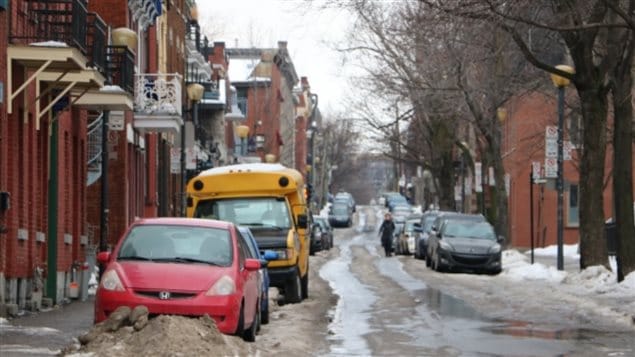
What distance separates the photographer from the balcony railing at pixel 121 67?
99.0ft

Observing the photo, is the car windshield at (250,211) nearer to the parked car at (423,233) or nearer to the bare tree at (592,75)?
the bare tree at (592,75)

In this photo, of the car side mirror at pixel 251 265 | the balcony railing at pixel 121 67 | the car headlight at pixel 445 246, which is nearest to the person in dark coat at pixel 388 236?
the car headlight at pixel 445 246

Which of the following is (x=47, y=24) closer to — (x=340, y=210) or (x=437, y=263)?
(x=437, y=263)

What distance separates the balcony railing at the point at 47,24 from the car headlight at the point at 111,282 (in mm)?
7175

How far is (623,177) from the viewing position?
1169 inches

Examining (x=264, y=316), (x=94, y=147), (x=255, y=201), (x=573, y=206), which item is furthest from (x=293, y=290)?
(x=573, y=206)

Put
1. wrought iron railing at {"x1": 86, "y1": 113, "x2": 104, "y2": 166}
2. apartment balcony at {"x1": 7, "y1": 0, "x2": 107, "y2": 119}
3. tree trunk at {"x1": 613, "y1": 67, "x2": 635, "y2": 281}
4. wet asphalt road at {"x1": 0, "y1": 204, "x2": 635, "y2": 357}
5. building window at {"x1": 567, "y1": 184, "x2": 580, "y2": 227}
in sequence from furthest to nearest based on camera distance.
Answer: building window at {"x1": 567, "y1": 184, "x2": 580, "y2": 227}, wrought iron railing at {"x1": 86, "y1": 113, "x2": 104, "y2": 166}, tree trunk at {"x1": 613, "y1": 67, "x2": 635, "y2": 281}, apartment balcony at {"x1": 7, "y1": 0, "x2": 107, "y2": 119}, wet asphalt road at {"x1": 0, "y1": 204, "x2": 635, "y2": 357}

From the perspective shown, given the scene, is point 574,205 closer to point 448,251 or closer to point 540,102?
point 540,102

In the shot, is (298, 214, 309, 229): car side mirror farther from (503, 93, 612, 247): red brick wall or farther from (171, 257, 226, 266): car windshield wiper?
(503, 93, 612, 247): red brick wall

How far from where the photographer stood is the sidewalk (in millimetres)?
16469

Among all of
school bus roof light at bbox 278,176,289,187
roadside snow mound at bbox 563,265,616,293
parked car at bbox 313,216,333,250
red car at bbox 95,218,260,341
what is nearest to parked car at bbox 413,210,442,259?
parked car at bbox 313,216,333,250

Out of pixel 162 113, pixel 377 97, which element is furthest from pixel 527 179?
pixel 162 113

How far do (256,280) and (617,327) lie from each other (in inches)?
222

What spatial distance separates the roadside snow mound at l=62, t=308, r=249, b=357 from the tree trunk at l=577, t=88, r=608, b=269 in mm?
18324
